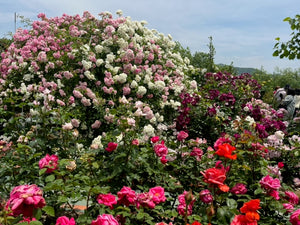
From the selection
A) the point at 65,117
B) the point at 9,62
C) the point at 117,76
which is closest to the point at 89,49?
the point at 117,76

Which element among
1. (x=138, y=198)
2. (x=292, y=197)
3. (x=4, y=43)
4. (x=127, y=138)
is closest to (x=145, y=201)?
(x=138, y=198)

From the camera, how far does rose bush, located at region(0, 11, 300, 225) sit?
160 centimetres

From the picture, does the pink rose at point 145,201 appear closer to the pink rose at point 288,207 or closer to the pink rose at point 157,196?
the pink rose at point 157,196

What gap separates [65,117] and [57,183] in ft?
3.61

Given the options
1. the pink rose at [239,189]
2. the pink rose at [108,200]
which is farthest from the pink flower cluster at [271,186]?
the pink rose at [108,200]

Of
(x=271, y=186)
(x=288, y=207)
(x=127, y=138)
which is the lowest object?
(x=288, y=207)

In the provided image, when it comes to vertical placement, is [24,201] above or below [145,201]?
above

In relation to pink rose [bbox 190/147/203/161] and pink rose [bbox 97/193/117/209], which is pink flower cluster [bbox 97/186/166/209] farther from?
pink rose [bbox 190/147/203/161]

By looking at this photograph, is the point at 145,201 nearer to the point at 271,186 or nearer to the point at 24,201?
the point at 24,201

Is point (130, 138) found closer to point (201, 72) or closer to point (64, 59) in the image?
point (64, 59)

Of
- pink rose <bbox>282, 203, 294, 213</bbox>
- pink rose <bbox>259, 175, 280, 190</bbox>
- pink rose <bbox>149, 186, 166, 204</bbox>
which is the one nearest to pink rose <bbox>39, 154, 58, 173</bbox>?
pink rose <bbox>149, 186, 166, 204</bbox>

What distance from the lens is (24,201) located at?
118cm

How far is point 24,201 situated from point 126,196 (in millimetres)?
557

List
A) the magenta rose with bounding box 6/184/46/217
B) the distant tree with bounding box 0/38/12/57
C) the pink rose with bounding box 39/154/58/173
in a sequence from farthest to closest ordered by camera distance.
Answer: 1. the distant tree with bounding box 0/38/12/57
2. the pink rose with bounding box 39/154/58/173
3. the magenta rose with bounding box 6/184/46/217
